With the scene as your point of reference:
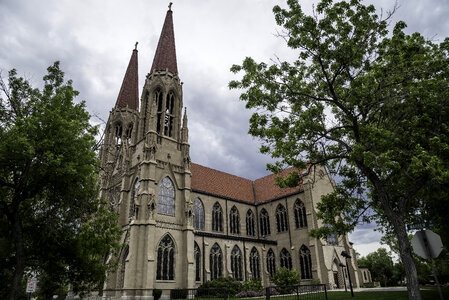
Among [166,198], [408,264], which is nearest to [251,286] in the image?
[166,198]

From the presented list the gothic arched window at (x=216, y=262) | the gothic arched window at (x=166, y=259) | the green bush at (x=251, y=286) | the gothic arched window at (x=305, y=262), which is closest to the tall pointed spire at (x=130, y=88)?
the gothic arched window at (x=166, y=259)

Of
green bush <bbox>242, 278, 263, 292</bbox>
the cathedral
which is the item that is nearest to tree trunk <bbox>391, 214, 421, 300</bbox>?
the cathedral

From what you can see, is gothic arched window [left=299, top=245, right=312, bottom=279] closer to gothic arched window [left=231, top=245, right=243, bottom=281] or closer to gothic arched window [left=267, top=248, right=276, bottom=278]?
gothic arched window [left=267, top=248, right=276, bottom=278]

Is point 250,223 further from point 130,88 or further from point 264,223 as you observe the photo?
point 130,88

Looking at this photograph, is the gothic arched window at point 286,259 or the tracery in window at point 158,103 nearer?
the tracery in window at point 158,103

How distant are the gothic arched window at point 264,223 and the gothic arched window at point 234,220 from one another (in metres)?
3.19

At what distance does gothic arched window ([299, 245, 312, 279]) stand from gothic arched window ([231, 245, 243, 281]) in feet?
19.9

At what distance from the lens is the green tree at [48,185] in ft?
35.9

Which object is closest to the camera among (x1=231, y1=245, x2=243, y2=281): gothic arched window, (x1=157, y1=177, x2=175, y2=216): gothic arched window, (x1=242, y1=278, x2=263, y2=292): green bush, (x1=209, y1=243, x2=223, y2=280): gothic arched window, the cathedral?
the cathedral

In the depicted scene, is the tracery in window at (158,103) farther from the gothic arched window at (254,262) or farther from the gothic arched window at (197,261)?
the gothic arched window at (254,262)

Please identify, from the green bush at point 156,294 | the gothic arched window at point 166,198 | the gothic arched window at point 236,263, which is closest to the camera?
the green bush at point 156,294

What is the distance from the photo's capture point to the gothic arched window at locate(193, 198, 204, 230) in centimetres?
3061

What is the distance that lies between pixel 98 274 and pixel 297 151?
10.7 metres

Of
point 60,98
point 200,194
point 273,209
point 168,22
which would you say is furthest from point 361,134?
point 168,22
